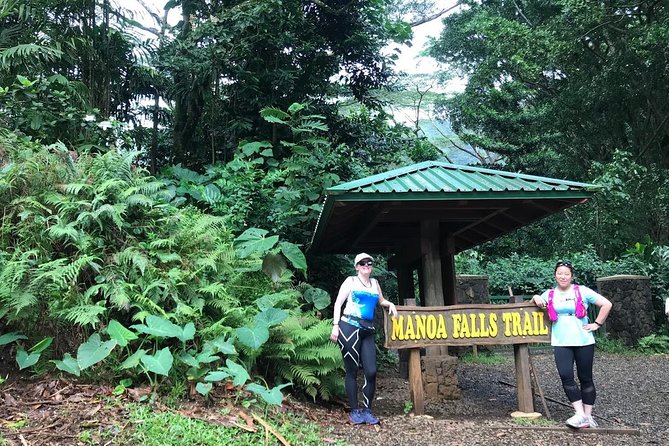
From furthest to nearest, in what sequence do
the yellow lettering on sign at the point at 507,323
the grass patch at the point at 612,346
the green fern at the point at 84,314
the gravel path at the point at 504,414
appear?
the grass patch at the point at 612,346, the yellow lettering on sign at the point at 507,323, the gravel path at the point at 504,414, the green fern at the point at 84,314

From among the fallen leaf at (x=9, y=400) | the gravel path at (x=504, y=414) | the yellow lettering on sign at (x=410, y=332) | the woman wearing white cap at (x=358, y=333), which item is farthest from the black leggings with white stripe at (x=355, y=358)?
the fallen leaf at (x=9, y=400)

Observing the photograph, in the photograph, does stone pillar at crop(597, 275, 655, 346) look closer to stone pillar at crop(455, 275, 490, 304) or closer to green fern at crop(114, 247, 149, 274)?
stone pillar at crop(455, 275, 490, 304)

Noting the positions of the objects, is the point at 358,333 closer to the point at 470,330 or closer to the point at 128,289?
the point at 470,330

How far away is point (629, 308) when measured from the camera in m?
A: 12.0

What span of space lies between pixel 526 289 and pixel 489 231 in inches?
251

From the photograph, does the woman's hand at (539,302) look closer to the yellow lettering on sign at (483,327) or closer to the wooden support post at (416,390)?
the yellow lettering on sign at (483,327)

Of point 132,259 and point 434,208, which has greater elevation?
point 434,208

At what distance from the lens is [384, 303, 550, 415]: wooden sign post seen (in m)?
5.45

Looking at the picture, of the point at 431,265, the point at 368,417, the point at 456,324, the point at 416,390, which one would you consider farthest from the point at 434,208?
the point at 368,417

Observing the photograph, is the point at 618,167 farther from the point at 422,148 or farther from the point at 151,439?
the point at 151,439

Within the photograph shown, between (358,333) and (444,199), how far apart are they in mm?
1632

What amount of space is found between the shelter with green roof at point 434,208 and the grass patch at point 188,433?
89.5 inches

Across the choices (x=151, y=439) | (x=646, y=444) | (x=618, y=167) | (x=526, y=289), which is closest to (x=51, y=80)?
(x=151, y=439)

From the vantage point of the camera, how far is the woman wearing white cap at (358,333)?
201 inches
